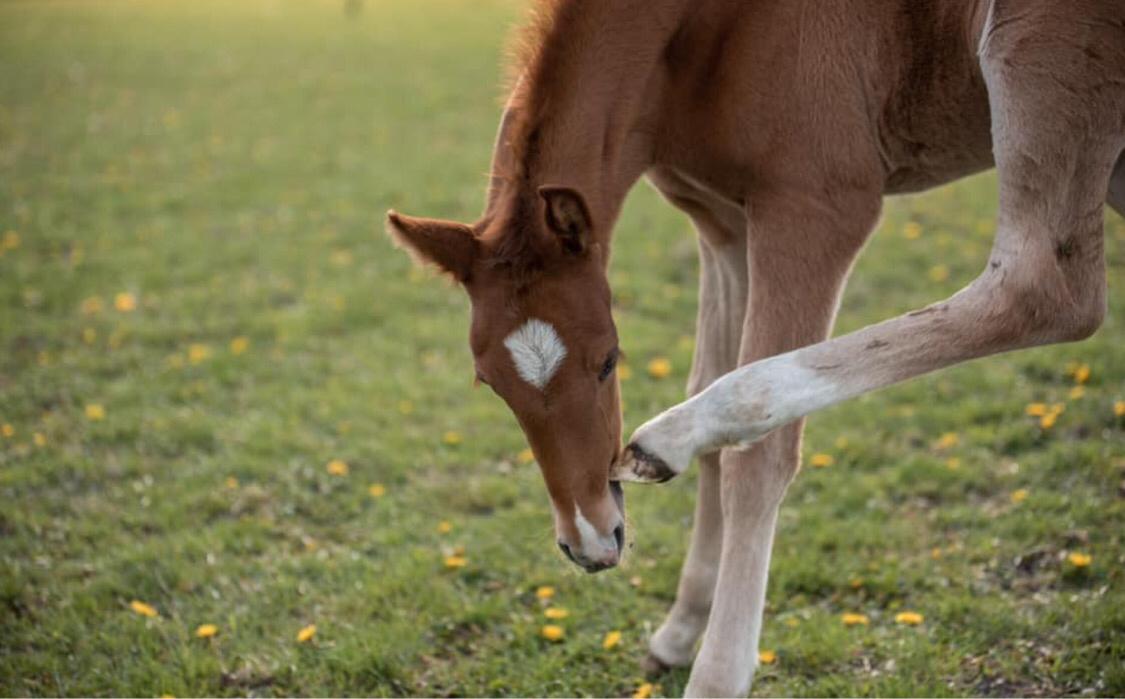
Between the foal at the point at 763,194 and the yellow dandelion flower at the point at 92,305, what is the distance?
5062 mm

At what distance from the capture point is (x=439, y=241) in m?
2.92

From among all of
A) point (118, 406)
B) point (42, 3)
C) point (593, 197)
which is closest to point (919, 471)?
point (593, 197)

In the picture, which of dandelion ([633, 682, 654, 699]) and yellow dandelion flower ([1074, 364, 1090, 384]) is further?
yellow dandelion flower ([1074, 364, 1090, 384])

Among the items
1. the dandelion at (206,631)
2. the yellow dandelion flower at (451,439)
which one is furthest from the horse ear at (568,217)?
the yellow dandelion flower at (451,439)

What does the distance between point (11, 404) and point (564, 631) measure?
375 centimetres

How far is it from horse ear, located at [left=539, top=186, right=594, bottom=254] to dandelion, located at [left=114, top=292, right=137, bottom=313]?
537cm

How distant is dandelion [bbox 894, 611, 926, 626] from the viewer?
378cm

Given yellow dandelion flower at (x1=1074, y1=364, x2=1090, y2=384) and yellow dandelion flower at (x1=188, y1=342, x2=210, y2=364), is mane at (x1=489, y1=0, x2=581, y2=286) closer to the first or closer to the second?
yellow dandelion flower at (x1=1074, y1=364, x2=1090, y2=384)

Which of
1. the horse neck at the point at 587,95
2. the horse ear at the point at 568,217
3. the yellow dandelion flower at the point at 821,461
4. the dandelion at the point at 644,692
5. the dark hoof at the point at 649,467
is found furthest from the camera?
the yellow dandelion flower at the point at 821,461

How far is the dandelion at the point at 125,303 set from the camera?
744 cm

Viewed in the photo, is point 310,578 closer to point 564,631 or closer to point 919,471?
point 564,631

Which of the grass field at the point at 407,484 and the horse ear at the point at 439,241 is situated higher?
the horse ear at the point at 439,241

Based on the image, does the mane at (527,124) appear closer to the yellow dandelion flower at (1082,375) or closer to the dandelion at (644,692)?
the dandelion at (644,692)

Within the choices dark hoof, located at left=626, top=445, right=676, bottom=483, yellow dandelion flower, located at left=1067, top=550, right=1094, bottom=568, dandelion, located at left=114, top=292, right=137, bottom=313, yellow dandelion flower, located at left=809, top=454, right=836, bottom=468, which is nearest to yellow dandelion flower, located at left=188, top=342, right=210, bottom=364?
dandelion, located at left=114, top=292, right=137, bottom=313
